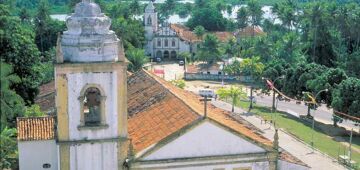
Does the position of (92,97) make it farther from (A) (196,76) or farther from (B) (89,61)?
(A) (196,76)

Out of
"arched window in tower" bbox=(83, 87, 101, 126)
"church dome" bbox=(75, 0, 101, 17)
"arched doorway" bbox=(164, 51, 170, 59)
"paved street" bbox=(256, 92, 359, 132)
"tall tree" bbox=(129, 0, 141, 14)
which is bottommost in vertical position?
"paved street" bbox=(256, 92, 359, 132)

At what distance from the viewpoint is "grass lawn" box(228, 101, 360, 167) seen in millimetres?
41312

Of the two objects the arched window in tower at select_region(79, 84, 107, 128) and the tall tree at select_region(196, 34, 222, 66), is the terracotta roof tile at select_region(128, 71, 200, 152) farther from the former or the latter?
the tall tree at select_region(196, 34, 222, 66)

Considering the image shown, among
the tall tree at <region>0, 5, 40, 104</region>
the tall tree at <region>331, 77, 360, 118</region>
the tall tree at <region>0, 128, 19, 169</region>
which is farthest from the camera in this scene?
the tall tree at <region>331, 77, 360, 118</region>

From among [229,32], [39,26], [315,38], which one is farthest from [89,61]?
[229,32]

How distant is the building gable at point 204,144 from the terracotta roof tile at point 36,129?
4.83 m

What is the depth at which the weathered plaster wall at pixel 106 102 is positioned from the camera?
69.7 ft

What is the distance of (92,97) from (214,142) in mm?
5189

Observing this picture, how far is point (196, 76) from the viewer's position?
80.4 metres

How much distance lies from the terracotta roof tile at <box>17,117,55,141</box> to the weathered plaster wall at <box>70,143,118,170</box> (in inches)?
101

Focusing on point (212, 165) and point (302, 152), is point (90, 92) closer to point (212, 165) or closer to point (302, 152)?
point (212, 165)

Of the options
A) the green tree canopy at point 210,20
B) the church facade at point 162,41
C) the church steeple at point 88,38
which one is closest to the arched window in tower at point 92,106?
the church steeple at point 88,38

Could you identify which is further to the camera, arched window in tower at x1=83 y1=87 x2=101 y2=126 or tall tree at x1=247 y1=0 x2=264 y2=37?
tall tree at x1=247 y1=0 x2=264 y2=37

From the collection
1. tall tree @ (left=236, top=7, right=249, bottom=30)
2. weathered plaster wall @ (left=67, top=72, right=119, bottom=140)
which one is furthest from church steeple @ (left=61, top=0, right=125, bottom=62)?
tall tree @ (left=236, top=7, right=249, bottom=30)
